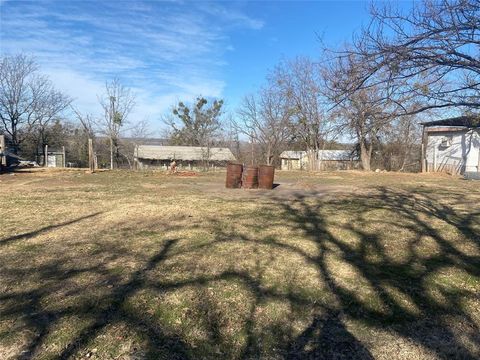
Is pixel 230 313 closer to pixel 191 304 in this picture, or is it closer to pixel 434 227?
pixel 191 304

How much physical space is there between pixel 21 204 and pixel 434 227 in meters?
7.88

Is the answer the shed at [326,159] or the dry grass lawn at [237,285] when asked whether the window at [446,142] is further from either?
the dry grass lawn at [237,285]

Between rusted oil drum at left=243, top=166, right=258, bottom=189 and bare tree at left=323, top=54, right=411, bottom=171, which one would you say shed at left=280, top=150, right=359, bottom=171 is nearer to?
rusted oil drum at left=243, top=166, right=258, bottom=189

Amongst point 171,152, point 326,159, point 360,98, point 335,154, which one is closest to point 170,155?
point 171,152

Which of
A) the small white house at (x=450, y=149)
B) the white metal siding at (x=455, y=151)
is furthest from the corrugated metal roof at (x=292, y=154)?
the white metal siding at (x=455, y=151)

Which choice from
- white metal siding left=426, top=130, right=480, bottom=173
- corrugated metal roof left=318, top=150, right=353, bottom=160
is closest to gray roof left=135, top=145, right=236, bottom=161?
corrugated metal roof left=318, top=150, right=353, bottom=160

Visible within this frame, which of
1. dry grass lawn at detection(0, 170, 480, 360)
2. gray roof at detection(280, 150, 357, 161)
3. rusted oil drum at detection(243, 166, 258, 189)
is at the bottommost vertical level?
dry grass lawn at detection(0, 170, 480, 360)

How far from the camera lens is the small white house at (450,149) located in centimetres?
2122

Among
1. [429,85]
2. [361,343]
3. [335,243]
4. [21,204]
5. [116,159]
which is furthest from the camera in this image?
[116,159]

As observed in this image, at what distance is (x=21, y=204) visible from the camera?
8.32 m

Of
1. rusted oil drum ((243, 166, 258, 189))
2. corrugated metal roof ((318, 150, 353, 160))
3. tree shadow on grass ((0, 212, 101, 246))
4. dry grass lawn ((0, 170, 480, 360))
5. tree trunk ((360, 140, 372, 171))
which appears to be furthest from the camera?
corrugated metal roof ((318, 150, 353, 160))

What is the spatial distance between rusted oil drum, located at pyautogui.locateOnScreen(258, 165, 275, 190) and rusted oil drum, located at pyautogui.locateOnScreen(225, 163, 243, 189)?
0.56m

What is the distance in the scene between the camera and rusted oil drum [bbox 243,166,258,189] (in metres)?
11.5

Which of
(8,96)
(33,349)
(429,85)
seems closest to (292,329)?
(33,349)
